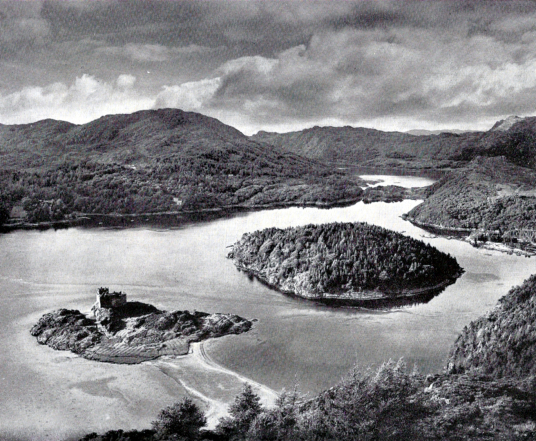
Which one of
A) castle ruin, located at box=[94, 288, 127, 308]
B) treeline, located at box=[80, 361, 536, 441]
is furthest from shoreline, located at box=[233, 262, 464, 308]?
treeline, located at box=[80, 361, 536, 441]

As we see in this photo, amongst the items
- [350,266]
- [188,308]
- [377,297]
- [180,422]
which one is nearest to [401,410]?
[180,422]

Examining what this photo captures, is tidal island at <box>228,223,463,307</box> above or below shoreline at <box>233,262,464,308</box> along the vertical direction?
above

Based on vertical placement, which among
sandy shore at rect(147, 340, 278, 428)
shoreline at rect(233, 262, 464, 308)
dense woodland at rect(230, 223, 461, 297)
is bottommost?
sandy shore at rect(147, 340, 278, 428)

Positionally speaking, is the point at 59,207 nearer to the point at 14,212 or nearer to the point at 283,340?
the point at 14,212

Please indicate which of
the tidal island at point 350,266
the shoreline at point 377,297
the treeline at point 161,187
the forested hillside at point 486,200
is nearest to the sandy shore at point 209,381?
the shoreline at point 377,297

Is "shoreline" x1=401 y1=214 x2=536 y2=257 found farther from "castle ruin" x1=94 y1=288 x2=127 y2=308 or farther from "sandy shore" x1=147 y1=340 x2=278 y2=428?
"castle ruin" x1=94 y1=288 x2=127 y2=308

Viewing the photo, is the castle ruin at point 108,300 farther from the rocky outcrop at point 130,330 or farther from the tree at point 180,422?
the tree at point 180,422

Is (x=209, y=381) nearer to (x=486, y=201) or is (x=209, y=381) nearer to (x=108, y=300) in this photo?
(x=108, y=300)
